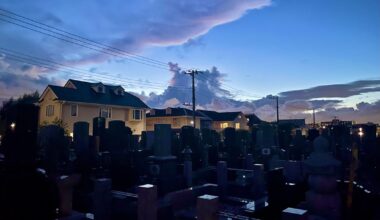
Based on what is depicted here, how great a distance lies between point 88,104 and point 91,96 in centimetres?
181

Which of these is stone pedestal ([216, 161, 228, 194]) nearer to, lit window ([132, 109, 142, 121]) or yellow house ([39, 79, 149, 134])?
yellow house ([39, 79, 149, 134])

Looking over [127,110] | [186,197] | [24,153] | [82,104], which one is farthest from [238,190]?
[127,110]

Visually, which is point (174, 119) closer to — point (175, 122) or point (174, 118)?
point (174, 118)

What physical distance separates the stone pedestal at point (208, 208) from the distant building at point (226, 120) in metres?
53.1

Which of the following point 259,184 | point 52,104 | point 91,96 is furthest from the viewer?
point 91,96

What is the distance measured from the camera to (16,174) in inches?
189

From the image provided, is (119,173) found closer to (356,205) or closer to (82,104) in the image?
(356,205)

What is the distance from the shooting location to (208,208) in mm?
5711

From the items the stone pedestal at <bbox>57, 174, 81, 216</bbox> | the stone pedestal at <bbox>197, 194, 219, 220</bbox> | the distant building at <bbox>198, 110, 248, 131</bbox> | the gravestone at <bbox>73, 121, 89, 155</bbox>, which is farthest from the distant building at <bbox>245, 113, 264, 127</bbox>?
the stone pedestal at <bbox>197, 194, 219, 220</bbox>

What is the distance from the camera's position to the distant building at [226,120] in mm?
59438

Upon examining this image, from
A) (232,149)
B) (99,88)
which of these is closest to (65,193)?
(232,149)

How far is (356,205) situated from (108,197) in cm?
758

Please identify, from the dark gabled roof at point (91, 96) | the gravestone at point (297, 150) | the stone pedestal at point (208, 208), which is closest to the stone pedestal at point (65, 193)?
the stone pedestal at point (208, 208)

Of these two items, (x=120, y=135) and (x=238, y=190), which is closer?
(x=238, y=190)
